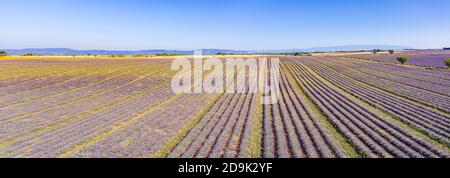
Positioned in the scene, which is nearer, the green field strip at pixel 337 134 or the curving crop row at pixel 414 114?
the green field strip at pixel 337 134

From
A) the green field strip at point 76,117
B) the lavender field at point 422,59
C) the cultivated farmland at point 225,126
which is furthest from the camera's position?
the lavender field at point 422,59

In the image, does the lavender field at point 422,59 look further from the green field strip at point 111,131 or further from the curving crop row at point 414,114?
the green field strip at point 111,131

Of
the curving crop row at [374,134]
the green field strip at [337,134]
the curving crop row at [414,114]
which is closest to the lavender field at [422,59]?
the curving crop row at [414,114]

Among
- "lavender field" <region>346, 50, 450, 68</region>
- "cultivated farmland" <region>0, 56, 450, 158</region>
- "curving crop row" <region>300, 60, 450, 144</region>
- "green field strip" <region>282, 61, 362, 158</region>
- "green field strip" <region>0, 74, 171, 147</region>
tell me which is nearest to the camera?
"green field strip" <region>282, 61, 362, 158</region>

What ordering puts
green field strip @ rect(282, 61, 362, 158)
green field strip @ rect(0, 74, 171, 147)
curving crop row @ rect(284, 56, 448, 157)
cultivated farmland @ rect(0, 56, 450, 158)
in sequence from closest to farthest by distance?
curving crop row @ rect(284, 56, 448, 157)
green field strip @ rect(282, 61, 362, 158)
cultivated farmland @ rect(0, 56, 450, 158)
green field strip @ rect(0, 74, 171, 147)

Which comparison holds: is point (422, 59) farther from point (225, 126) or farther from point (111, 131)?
point (111, 131)

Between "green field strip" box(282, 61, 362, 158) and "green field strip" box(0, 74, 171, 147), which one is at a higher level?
"green field strip" box(0, 74, 171, 147)

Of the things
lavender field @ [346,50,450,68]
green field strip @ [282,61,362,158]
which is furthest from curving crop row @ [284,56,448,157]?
lavender field @ [346,50,450,68]

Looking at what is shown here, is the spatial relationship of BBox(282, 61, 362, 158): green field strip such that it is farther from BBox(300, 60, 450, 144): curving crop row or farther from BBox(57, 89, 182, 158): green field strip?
BBox(57, 89, 182, 158): green field strip

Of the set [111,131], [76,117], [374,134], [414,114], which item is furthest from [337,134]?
[76,117]
